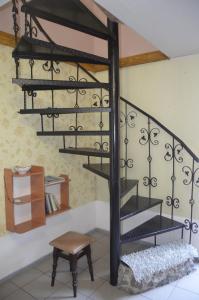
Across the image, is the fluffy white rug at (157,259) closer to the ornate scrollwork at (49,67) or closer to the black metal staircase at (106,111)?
the black metal staircase at (106,111)

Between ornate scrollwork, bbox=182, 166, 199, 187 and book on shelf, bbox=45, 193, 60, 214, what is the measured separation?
1.49 metres

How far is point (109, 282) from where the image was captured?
2.38m

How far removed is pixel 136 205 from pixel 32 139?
1344mm

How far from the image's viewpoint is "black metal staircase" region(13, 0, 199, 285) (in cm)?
188

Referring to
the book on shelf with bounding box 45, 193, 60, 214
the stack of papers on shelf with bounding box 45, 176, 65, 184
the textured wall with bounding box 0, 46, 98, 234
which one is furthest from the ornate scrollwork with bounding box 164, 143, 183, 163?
the book on shelf with bounding box 45, 193, 60, 214

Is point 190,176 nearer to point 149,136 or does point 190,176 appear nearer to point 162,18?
point 149,136

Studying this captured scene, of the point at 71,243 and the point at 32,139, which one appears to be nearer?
the point at 71,243

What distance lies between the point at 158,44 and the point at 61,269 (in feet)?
8.25

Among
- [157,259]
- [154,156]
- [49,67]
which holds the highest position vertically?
[49,67]

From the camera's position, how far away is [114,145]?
229 cm

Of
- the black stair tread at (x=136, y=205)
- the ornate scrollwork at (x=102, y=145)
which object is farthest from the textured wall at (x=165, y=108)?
the ornate scrollwork at (x=102, y=145)

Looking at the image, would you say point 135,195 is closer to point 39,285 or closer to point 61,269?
point 61,269

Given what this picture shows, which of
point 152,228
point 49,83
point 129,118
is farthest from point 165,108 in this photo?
point 49,83

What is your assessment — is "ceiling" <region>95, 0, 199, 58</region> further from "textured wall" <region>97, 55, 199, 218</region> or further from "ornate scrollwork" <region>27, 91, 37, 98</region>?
"ornate scrollwork" <region>27, 91, 37, 98</region>
